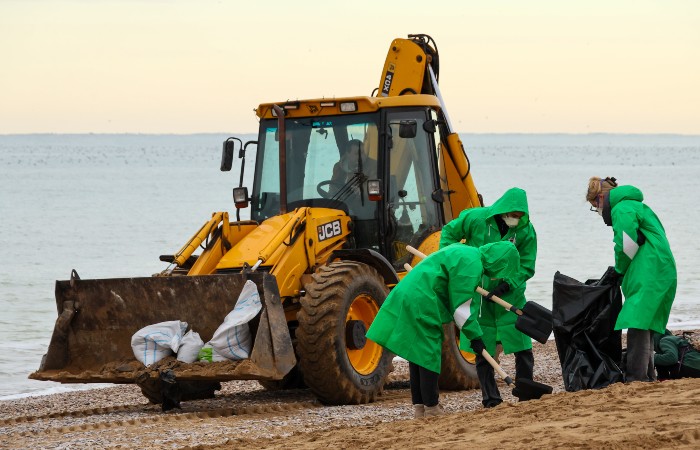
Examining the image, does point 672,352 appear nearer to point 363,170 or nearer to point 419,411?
point 419,411

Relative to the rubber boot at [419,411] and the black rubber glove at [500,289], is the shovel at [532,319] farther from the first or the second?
the rubber boot at [419,411]

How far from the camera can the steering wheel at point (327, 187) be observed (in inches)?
457

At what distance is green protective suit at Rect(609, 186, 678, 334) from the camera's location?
9336 mm

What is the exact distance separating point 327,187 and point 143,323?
2.22 meters

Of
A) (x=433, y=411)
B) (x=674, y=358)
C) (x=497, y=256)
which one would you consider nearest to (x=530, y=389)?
(x=433, y=411)

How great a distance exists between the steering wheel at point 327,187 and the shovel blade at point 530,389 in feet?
9.87

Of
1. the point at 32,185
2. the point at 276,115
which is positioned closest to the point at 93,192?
the point at 32,185

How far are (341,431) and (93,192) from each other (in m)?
57.4

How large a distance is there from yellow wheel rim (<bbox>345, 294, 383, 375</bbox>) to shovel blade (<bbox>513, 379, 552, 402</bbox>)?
176cm

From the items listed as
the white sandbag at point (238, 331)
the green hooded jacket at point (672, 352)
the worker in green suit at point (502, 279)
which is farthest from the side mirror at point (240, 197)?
A: the green hooded jacket at point (672, 352)

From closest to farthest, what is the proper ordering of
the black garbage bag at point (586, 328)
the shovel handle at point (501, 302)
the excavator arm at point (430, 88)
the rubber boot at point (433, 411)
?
the rubber boot at point (433, 411), the shovel handle at point (501, 302), the black garbage bag at point (586, 328), the excavator arm at point (430, 88)

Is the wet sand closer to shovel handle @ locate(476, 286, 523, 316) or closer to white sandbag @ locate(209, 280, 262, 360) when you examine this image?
white sandbag @ locate(209, 280, 262, 360)

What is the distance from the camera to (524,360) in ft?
31.8

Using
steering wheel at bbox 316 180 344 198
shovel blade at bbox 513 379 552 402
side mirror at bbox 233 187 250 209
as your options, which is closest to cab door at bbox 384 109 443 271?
steering wheel at bbox 316 180 344 198
